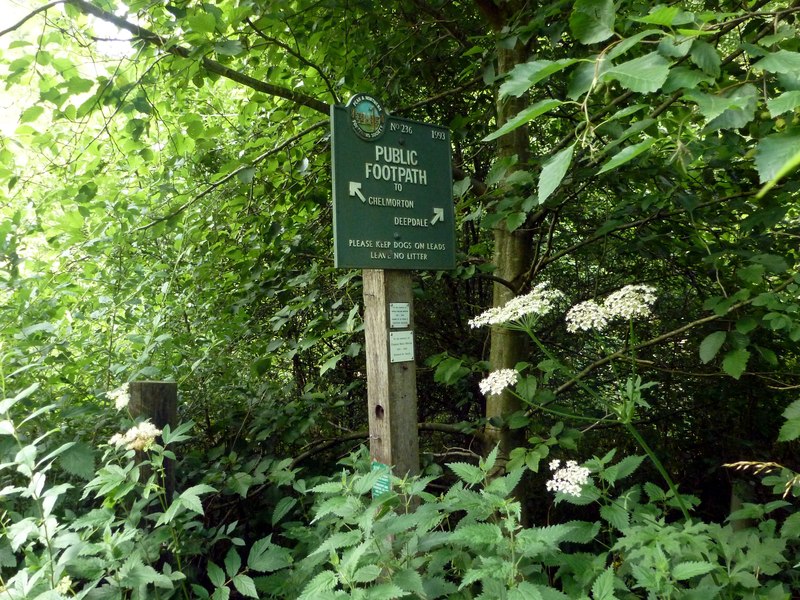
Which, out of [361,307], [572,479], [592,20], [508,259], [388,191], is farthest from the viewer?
[361,307]

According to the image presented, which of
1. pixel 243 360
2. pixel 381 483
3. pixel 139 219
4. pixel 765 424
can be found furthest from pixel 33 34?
pixel 765 424

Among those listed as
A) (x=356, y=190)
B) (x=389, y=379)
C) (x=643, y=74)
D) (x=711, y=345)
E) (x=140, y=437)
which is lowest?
(x=140, y=437)

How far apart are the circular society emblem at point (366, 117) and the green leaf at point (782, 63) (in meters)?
1.68

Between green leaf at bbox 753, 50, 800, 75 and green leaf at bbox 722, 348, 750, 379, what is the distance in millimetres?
1686

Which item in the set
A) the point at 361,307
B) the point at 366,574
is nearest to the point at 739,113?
the point at 366,574

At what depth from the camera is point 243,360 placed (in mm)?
3955

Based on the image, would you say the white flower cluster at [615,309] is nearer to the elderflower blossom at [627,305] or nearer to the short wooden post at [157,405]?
the elderflower blossom at [627,305]

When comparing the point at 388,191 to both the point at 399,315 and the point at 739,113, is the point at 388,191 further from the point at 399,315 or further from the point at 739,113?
the point at 739,113

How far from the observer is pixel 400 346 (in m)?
2.53

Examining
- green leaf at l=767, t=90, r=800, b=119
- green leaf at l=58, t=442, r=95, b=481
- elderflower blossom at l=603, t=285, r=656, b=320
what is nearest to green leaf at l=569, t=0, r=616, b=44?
green leaf at l=767, t=90, r=800, b=119

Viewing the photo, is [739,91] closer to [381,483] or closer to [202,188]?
[381,483]

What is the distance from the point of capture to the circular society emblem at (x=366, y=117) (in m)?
2.42

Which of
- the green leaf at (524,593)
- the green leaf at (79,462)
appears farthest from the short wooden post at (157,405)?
the green leaf at (524,593)

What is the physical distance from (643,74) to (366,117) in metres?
1.66
